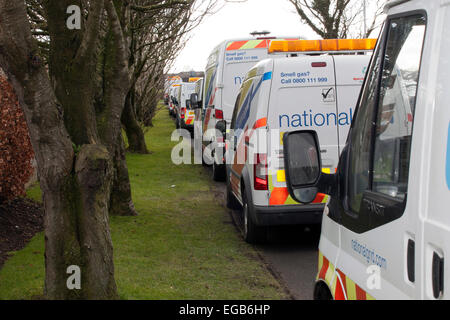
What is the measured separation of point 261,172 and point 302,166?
4039mm

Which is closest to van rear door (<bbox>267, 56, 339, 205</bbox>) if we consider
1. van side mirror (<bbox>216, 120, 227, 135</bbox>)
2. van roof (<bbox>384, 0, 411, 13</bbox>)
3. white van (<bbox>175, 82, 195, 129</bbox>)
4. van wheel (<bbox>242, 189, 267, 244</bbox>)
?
van wheel (<bbox>242, 189, 267, 244</bbox>)

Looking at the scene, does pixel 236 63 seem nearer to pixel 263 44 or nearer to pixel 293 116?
pixel 263 44

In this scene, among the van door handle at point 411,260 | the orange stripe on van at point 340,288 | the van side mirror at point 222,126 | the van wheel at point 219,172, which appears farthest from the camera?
the van wheel at point 219,172

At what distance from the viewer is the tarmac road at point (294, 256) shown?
623 cm

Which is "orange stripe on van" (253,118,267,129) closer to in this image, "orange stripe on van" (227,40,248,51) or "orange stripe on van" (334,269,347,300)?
"orange stripe on van" (334,269,347,300)

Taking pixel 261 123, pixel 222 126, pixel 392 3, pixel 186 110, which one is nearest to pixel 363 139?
pixel 392 3

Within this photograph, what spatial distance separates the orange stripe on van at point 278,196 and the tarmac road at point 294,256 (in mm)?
709

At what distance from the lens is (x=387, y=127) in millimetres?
2752

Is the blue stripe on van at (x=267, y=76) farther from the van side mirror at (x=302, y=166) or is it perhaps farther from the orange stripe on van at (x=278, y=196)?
the van side mirror at (x=302, y=166)

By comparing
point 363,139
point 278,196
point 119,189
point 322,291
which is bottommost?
point 119,189

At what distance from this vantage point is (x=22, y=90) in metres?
4.66

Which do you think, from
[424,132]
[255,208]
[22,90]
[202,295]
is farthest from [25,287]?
[424,132]

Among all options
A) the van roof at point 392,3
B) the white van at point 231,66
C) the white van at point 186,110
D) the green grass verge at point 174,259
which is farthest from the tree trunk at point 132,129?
the van roof at point 392,3

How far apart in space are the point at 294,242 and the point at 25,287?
11.9ft
